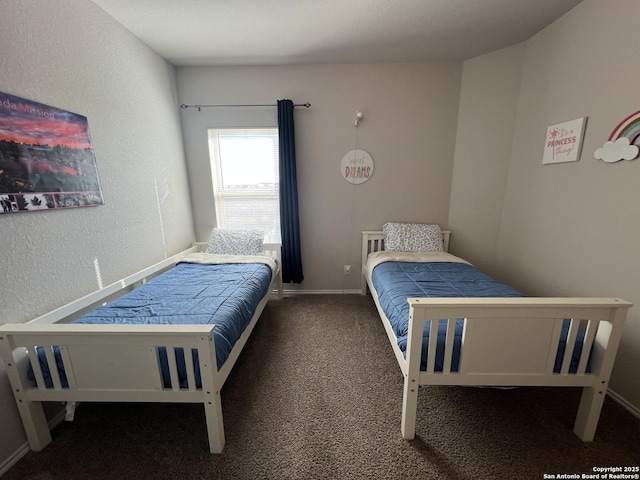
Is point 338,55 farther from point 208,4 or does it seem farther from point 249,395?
point 249,395

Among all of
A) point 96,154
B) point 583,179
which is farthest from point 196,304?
point 583,179

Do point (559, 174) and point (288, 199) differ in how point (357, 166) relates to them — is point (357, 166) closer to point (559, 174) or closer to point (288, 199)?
point (288, 199)

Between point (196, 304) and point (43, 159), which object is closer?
point (43, 159)

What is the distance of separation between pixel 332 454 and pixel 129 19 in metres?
3.17

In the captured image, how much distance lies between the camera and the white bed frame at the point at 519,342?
1147 millimetres

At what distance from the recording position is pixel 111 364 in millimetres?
1139

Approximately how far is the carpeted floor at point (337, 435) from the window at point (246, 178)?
68.9 inches

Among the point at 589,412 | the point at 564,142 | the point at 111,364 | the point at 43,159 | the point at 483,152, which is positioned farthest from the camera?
the point at 483,152

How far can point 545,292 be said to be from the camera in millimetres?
2123

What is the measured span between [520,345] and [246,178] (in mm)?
2798

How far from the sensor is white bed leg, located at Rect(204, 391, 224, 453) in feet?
3.85

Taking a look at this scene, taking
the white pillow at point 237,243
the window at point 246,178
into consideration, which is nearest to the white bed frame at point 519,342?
the white pillow at point 237,243

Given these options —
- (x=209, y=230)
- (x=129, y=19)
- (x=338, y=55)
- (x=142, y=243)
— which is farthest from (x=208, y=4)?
(x=209, y=230)

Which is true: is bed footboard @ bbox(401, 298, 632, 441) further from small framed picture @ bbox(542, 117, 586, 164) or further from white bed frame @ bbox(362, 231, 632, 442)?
small framed picture @ bbox(542, 117, 586, 164)
